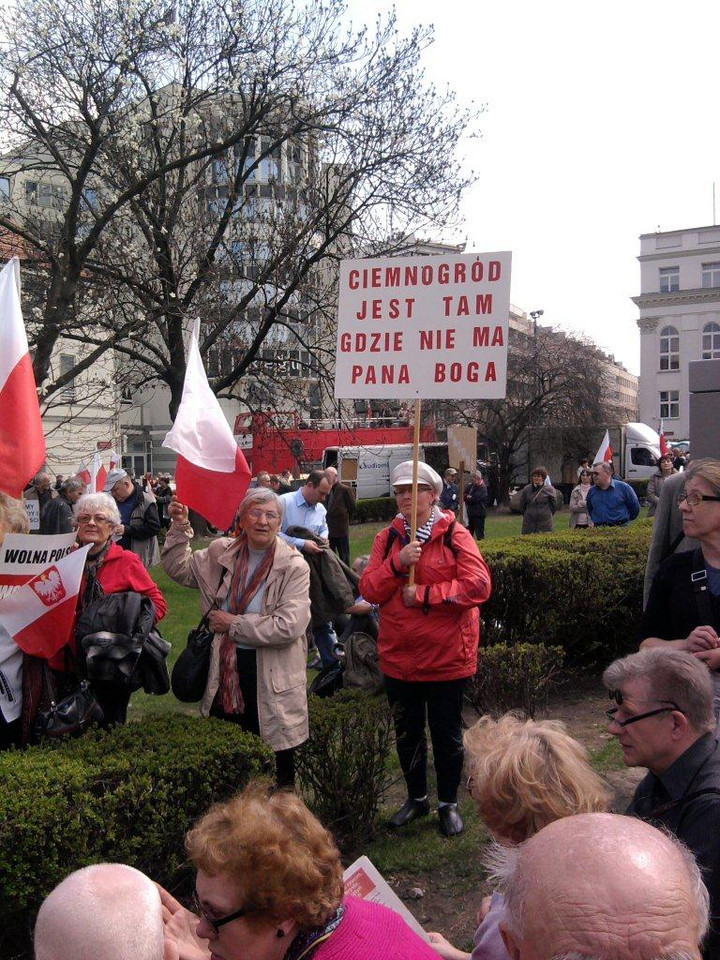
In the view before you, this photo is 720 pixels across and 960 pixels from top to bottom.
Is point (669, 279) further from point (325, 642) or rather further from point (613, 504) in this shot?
point (325, 642)

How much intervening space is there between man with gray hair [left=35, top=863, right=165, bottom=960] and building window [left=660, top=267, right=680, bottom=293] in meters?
65.1

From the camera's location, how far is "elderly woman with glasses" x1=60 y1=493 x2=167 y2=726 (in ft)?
13.3

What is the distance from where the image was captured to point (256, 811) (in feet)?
6.53

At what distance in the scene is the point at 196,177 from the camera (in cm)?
1549

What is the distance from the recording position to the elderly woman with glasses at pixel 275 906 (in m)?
1.83

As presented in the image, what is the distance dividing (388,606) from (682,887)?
3.39m

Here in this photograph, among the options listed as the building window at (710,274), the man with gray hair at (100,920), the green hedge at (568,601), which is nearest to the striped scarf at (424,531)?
the green hedge at (568,601)

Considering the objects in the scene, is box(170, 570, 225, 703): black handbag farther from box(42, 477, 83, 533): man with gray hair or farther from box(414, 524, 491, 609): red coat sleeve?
box(42, 477, 83, 533): man with gray hair

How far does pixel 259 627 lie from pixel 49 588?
945mm

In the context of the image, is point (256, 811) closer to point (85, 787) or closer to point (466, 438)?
point (85, 787)

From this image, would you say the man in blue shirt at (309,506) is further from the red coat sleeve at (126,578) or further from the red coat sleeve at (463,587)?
the red coat sleeve at (126,578)

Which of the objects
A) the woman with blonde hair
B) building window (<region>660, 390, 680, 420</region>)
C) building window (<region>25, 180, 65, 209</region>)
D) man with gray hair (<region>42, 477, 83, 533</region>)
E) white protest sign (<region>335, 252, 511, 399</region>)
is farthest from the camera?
building window (<region>660, 390, 680, 420</region>)

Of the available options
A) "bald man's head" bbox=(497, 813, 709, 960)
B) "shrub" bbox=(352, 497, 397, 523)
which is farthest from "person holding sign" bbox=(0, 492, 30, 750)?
"shrub" bbox=(352, 497, 397, 523)

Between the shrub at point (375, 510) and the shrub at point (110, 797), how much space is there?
24183 millimetres
